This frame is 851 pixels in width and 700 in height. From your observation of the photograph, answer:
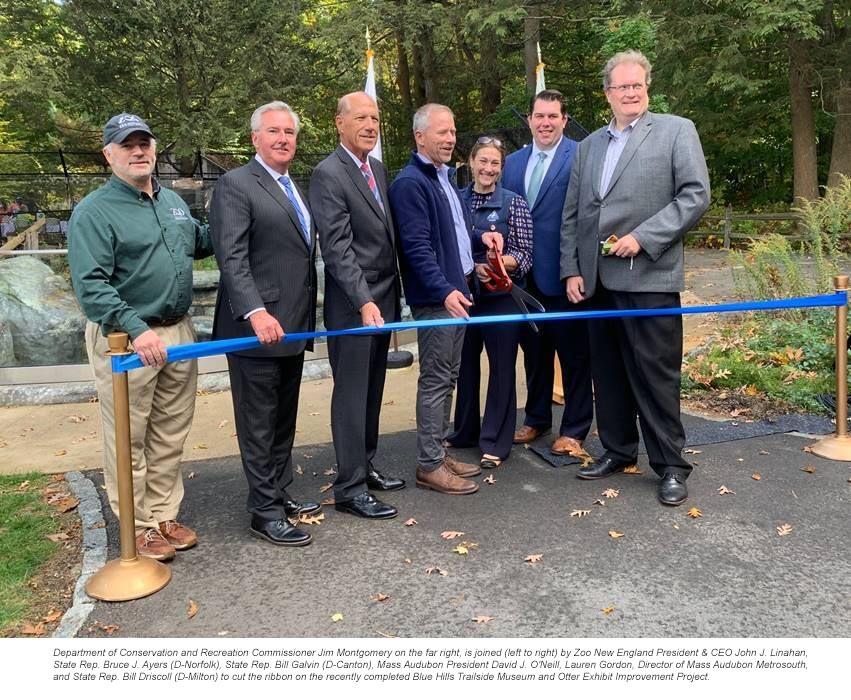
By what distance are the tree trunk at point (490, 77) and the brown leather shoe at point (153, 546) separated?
19071 mm

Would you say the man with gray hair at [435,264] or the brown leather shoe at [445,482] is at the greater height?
the man with gray hair at [435,264]

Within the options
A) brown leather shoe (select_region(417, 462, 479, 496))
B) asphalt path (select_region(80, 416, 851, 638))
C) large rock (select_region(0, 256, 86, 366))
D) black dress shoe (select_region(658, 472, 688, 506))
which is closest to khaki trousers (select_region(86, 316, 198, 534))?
asphalt path (select_region(80, 416, 851, 638))

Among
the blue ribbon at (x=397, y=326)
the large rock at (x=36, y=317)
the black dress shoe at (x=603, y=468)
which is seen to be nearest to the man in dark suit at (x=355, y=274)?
the blue ribbon at (x=397, y=326)

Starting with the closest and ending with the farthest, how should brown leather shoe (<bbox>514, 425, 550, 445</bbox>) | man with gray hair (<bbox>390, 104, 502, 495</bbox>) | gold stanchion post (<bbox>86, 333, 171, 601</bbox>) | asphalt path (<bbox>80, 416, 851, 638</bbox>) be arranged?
asphalt path (<bbox>80, 416, 851, 638</bbox>)
gold stanchion post (<bbox>86, 333, 171, 601</bbox>)
man with gray hair (<bbox>390, 104, 502, 495</bbox>)
brown leather shoe (<bbox>514, 425, 550, 445</bbox>)

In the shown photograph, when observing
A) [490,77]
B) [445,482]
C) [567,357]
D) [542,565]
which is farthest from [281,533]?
[490,77]

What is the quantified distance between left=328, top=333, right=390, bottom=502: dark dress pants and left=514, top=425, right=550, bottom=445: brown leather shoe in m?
1.44

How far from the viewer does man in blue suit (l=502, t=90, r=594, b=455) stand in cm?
489

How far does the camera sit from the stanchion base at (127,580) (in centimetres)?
337

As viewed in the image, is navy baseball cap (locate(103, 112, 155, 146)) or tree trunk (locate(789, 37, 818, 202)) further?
tree trunk (locate(789, 37, 818, 202))

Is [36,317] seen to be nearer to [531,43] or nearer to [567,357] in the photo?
[567,357]

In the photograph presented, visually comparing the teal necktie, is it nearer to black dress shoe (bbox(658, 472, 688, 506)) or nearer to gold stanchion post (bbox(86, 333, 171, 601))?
black dress shoe (bbox(658, 472, 688, 506))

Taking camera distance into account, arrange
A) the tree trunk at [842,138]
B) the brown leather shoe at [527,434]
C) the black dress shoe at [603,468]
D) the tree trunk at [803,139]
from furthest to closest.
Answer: the tree trunk at [803,139]
the tree trunk at [842,138]
the brown leather shoe at [527,434]
the black dress shoe at [603,468]

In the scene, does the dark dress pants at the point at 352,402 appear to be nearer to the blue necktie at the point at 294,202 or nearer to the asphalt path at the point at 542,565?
the asphalt path at the point at 542,565
